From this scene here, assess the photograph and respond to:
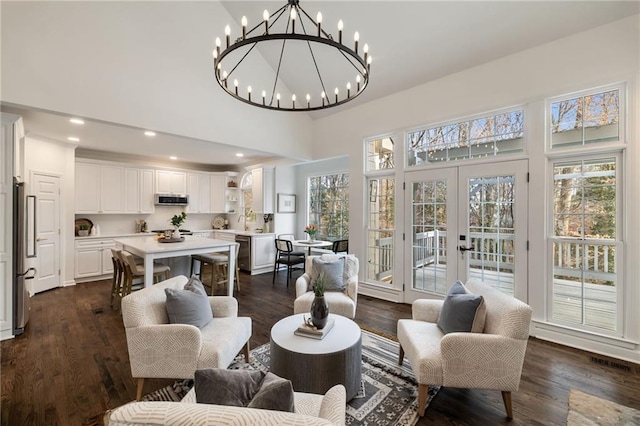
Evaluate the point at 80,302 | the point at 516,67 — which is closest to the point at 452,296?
the point at 516,67

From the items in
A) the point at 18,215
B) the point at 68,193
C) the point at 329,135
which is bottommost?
the point at 18,215

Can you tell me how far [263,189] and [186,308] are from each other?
457 centimetres

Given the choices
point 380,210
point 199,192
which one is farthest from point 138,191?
Result: point 380,210

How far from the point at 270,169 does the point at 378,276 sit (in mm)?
3661

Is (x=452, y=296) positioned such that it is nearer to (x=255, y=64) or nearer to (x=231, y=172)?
(x=255, y=64)

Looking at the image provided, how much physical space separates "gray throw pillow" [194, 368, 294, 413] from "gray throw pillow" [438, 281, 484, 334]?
1.61 m

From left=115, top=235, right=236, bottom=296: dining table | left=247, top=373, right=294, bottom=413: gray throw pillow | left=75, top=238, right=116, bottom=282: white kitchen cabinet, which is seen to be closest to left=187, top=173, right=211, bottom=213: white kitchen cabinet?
left=75, top=238, right=116, bottom=282: white kitchen cabinet

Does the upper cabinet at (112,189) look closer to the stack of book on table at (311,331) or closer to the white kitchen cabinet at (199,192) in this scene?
→ the white kitchen cabinet at (199,192)

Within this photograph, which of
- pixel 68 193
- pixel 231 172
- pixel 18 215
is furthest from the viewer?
pixel 231 172

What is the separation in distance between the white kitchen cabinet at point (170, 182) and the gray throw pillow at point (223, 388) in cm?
669

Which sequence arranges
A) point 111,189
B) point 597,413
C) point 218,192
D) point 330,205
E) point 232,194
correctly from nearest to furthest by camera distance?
point 597,413
point 111,189
point 330,205
point 218,192
point 232,194

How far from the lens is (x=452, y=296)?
231 cm

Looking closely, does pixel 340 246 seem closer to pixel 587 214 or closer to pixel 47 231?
pixel 587 214

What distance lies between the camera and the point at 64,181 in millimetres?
5145
